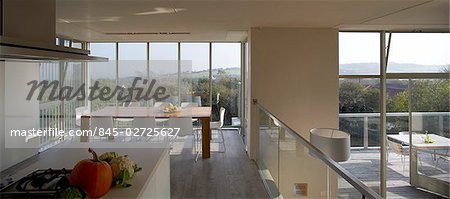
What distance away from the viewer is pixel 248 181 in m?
4.71

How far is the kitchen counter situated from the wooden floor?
5.11 ft

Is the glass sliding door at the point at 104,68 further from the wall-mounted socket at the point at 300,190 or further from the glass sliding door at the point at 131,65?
the wall-mounted socket at the point at 300,190

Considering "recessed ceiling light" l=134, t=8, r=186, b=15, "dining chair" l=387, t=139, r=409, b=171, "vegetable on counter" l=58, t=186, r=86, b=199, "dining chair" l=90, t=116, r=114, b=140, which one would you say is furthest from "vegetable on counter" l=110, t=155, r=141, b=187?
"dining chair" l=387, t=139, r=409, b=171

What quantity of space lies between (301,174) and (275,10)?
7.15 feet

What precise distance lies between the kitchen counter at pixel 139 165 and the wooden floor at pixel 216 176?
156cm

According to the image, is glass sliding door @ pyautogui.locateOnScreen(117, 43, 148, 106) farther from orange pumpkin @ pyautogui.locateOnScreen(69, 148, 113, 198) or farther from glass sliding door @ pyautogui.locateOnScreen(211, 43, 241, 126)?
orange pumpkin @ pyautogui.locateOnScreen(69, 148, 113, 198)

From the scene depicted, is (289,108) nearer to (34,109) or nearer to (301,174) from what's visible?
(301,174)

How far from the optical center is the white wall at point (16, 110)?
523 cm

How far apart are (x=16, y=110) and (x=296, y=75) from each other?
467 centimetres

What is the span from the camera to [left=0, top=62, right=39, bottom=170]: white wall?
5230mm

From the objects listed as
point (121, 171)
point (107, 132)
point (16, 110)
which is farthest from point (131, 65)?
point (121, 171)

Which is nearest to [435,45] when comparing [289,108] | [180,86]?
[289,108]

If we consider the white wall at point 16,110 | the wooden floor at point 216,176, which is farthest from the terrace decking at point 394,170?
the white wall at point 16,110

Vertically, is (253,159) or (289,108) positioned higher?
(289,108)
